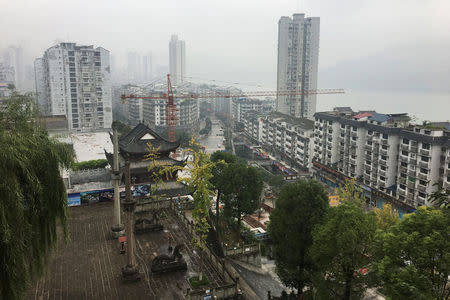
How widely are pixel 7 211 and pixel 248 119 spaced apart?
72834mm

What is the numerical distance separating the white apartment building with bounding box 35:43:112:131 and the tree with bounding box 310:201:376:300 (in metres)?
62.1

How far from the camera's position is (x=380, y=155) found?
3722 centimetres

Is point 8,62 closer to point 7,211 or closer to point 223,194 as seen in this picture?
point 223,194

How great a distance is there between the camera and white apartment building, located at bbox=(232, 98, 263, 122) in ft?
300

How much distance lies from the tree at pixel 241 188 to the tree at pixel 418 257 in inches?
483

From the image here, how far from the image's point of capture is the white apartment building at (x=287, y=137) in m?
51.9

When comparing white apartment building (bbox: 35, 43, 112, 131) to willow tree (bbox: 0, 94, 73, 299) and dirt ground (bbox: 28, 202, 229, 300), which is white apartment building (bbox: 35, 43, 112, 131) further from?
willow tree (bbox: 0, 94, 73, 299)

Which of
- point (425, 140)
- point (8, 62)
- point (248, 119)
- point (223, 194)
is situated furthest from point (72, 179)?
point (8, 62)

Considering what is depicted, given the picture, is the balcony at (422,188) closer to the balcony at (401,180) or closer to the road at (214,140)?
the balcony at (401,180)

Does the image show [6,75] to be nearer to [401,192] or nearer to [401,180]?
[401,180]

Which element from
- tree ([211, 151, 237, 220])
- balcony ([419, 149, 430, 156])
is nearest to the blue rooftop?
balcony ([419, 149, 430, 156])

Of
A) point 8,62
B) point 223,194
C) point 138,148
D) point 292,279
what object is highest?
point 8,62

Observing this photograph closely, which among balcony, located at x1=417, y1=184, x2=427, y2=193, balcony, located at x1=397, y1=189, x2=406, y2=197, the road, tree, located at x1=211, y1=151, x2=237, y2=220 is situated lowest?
the road

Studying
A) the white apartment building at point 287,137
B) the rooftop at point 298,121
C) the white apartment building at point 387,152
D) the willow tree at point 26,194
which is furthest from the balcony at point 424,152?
the willow tree at point 26,194
